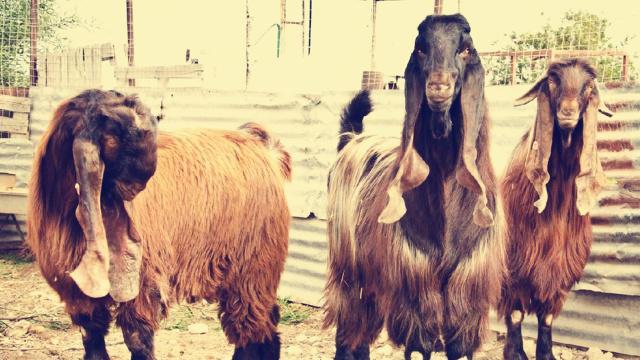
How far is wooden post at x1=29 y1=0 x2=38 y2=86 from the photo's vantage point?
10.5m

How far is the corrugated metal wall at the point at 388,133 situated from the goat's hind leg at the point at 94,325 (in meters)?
2.09

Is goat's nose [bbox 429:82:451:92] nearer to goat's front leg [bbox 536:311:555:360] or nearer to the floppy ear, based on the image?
the floppy ear

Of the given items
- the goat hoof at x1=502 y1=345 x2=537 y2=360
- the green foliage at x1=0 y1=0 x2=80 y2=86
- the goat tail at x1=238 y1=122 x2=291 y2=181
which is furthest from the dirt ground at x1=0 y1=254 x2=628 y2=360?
the green foliage at x1=0 y1=0 x2=80 y2=86

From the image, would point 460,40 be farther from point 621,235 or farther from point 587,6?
point 587,6

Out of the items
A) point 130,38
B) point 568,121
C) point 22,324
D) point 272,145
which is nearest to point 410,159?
point 568,121

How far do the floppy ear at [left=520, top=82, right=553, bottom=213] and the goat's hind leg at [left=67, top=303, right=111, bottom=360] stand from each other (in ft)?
9.70

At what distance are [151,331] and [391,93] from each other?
404cm

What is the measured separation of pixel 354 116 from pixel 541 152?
4.92ft

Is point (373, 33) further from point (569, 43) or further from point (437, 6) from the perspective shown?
point (569, 43)

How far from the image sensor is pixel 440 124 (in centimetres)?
425

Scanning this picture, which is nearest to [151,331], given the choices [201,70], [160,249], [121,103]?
[160,249]

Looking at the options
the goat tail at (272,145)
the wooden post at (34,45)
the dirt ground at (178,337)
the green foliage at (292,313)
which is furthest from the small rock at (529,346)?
the wooden post at (34,45)

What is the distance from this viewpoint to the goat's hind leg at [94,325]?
453 centimetres

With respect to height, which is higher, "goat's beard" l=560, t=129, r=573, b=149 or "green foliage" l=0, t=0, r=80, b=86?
"green foliage" l=0, t=0, r=80, b=86
